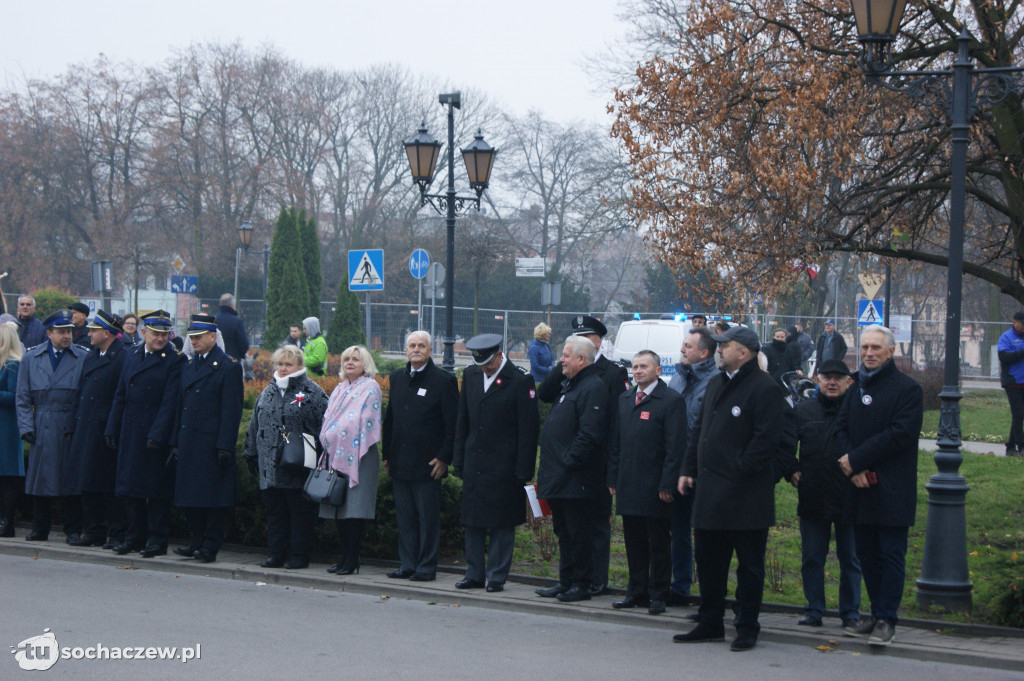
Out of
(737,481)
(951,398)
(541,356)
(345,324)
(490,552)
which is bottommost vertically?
(490,552)

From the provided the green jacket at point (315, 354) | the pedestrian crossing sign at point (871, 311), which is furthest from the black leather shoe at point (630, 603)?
the pedestrian crossing sign at point (871, 311)

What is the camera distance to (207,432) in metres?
9.55

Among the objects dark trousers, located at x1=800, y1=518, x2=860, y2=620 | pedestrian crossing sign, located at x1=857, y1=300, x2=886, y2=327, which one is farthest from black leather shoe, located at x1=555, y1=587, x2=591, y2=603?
pedestrian crossing sign, located at x1=857, y1=300, x2=886, y2=327

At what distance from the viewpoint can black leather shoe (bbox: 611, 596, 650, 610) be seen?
25.7ft

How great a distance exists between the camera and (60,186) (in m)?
49.1

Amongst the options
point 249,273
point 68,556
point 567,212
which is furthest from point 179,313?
point 68,556

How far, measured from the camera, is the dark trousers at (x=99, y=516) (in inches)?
408

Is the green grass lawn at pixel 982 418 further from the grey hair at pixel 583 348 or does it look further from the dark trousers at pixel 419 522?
the dark trousers at pixel 419 522

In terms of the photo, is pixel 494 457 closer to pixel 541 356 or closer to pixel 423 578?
pixel 423 578

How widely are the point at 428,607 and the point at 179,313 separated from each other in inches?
1274

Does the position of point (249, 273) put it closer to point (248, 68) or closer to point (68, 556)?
point (248, 68)

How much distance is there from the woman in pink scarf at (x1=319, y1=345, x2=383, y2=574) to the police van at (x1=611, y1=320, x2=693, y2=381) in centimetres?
1320

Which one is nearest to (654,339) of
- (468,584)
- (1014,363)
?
(1014,363)

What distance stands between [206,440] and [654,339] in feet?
47.5
